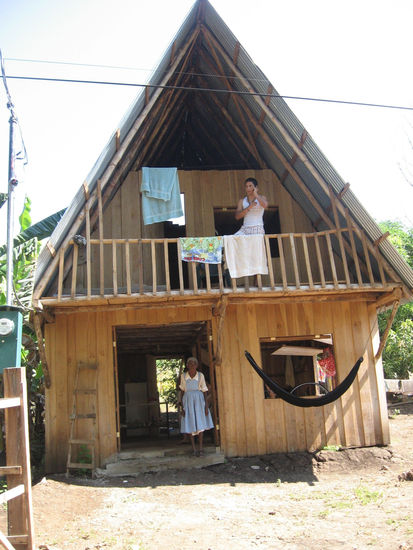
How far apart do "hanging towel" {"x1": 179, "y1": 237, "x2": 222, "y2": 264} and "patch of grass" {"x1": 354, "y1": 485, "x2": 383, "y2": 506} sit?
418cm

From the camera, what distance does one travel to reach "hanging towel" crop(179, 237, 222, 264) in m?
9.21

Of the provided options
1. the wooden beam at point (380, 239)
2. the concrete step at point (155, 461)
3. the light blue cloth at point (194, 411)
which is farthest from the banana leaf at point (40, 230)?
the wooden beam at point (380, 239)

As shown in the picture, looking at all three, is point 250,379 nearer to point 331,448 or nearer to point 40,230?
point 331,448

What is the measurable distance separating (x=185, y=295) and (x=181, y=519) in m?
3.59

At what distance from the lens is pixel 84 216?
9273 millimetres

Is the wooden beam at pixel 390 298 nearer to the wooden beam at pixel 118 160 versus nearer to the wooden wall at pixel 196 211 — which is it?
the wooden wall at pixel 196 211

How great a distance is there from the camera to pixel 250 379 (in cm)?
995

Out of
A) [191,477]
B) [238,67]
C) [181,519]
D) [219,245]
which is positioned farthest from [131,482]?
[238,67]

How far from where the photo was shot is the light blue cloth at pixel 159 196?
10398mm

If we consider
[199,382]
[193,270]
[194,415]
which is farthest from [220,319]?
[194,415]

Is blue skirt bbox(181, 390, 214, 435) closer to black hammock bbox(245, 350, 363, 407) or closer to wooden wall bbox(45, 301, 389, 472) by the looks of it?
wooden wall bbox(45, 301, 389, 472)

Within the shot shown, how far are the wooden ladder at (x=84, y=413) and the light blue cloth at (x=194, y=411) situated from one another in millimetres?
1610

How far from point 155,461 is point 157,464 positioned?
7cm

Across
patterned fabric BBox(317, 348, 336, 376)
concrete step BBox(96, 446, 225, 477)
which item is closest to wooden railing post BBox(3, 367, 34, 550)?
concrete step BBox(96, 446, 225, 477)
